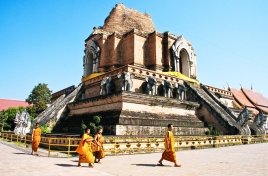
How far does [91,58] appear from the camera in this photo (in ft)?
76.9

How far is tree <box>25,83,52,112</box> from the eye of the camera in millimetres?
26156

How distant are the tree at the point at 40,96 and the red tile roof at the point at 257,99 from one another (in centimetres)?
2537

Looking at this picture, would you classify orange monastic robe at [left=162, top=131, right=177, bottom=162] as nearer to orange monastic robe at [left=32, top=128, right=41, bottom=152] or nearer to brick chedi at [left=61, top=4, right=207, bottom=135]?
brick chedi at [left=61, top=4, right=207, bottom=135]

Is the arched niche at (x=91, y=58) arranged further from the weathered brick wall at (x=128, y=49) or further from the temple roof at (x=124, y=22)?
Answer: the weathered brick wall at (x=128, y=49)

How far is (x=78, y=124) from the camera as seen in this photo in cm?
1498

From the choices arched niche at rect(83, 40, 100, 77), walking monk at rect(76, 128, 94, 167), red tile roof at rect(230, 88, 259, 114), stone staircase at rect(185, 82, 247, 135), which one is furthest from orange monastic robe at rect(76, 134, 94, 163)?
red tile roof at rect(230, 88, 259, 114)

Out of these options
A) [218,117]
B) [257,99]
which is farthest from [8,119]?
[257,99]

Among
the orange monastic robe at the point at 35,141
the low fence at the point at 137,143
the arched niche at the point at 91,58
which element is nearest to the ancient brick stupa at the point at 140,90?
the arched niche at the point at 91,58

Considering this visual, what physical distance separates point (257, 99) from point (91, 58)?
2382 centimetres

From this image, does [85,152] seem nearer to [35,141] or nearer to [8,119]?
[35,141]

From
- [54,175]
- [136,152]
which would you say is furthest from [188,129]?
[54,175]

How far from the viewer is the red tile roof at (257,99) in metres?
30.0

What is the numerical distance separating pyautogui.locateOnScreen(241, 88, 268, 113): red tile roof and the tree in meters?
25.4

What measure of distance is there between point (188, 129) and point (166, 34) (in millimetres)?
9817
